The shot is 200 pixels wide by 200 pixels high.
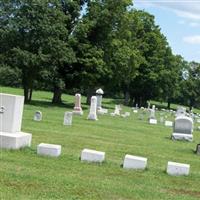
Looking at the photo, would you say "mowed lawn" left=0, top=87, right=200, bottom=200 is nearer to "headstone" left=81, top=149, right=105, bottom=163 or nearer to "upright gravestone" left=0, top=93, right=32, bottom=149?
"headstone" left=81, top=149, right=105, bottom=163

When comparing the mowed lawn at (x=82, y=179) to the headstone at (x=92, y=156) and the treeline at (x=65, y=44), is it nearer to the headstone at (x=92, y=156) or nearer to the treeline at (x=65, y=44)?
the headstone at (x=92, y=156)

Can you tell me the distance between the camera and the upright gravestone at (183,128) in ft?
76.8

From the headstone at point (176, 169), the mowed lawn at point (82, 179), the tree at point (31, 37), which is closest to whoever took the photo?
the mowed lawn at point (82, 179)

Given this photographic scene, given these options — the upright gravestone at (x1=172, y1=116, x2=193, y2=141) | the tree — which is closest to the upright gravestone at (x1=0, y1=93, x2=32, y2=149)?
the upright gravestone at (x1=172, y1=116, x2=193, y2=141)

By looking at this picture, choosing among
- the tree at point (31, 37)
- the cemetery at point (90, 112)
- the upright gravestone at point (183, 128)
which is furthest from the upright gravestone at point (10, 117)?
the tree at point (31, 37)

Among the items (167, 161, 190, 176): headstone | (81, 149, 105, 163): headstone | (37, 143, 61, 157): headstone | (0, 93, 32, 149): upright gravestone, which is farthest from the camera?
(0, 93, 32, 149): upright gravestone

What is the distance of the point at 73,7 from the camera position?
1880 inches

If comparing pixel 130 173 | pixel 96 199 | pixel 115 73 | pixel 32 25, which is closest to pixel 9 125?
pixel 130 173

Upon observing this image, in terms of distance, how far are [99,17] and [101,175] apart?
39.5 meters

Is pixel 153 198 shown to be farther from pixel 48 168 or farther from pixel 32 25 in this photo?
pixel 32 25

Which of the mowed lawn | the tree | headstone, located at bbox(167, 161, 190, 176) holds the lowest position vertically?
the mowed lawn

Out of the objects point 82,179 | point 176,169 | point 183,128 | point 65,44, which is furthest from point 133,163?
point 65,44

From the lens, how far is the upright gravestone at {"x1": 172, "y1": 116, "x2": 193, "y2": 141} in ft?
76.8

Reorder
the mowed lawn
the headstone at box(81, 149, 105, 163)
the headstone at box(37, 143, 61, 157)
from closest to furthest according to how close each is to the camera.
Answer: the mowed lawn → the headstone at box(81, 149, 105, 163) → the headstone at box(37, 143, 61, 157)
